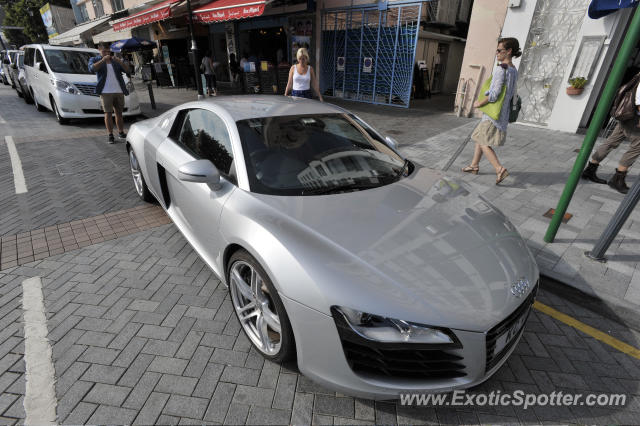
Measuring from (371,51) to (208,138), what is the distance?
10.4 m

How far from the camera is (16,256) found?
326 centimetres

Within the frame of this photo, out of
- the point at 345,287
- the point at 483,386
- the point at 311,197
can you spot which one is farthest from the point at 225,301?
the point at 483,386

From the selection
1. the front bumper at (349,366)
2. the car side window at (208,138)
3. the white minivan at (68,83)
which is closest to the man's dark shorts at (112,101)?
the white minivan at (68,83)

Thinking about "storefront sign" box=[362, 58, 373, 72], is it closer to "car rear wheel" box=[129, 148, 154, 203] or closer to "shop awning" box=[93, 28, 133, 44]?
"car rear wheel" box=[129, 148, 154, 203]

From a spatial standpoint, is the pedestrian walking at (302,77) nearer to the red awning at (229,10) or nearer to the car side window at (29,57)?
the red awning at (229,10)

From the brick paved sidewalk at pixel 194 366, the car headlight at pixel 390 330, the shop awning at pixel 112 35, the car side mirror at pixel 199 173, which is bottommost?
the brick paved sidewalk at pixel 194 366

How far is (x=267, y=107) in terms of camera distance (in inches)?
113

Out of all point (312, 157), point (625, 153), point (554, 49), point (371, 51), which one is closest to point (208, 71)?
point (371, 51)

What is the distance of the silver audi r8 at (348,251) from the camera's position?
1574 mm

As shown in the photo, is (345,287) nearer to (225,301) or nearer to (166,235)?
(225,301)

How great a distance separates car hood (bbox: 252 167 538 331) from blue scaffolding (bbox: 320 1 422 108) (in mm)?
9554

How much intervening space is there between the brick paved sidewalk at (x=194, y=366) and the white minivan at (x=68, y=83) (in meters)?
6.88

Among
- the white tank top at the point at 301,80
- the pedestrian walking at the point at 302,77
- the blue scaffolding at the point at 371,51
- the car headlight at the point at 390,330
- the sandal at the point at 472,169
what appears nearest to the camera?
the car headlight at the point at 390,330

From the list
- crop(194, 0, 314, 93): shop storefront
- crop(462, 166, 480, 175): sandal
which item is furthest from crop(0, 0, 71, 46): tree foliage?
crop(462, 166, 480, 175): sandal
